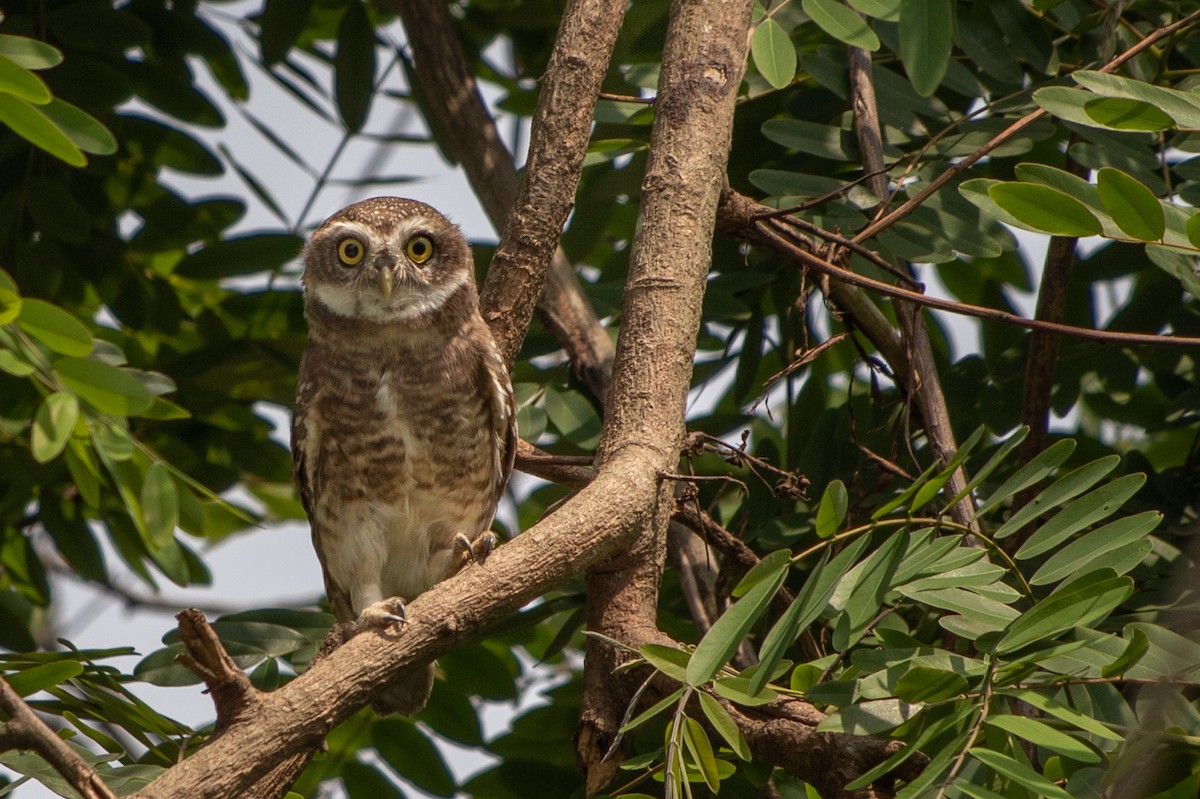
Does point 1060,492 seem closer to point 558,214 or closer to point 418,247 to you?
point 558,214

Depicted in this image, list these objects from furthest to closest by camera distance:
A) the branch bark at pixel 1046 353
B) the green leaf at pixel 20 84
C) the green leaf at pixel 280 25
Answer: the green leaf at pixel 280 25
the branch bark at pixel 1046 353
the green leaf at pixel 20 84

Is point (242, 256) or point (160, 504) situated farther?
point (242, 256)

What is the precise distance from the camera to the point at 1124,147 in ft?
10.1

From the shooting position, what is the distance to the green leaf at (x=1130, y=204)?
2.28 meters

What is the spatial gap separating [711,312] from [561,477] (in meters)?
0.62

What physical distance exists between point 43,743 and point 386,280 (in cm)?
211

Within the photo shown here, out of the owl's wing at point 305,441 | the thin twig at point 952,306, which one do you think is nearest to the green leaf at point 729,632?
the thin twig at point 952,306

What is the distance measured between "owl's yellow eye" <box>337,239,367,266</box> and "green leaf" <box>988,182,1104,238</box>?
2256mm

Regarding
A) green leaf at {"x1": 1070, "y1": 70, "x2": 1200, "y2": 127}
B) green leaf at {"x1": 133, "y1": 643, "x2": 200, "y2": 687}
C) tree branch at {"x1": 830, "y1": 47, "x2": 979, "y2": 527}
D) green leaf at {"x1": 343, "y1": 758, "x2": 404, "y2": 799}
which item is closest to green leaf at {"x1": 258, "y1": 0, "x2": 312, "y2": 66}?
tree branch at {"x1": 830, "y1": 47, "x2": 979, "y2": 527}

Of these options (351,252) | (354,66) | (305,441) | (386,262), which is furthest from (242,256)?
(305,441)

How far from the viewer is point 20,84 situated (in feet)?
8.93

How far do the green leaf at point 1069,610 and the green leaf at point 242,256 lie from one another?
2.94 meters

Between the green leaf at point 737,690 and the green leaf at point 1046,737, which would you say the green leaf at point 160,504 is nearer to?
the green leaf at point 737,690

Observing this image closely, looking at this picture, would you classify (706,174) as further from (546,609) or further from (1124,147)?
(546,609)
